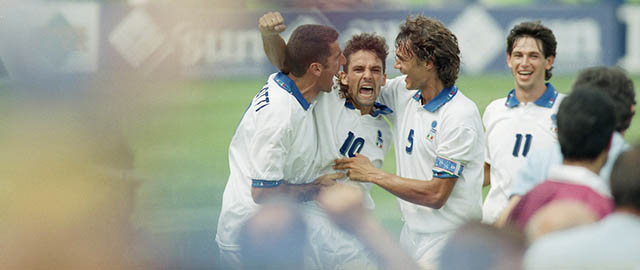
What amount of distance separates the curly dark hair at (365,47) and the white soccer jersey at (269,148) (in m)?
0.24

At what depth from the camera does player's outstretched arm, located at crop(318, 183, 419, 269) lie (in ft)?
6.22

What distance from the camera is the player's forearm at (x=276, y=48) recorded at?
10.6 feet

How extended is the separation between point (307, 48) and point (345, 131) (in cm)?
41

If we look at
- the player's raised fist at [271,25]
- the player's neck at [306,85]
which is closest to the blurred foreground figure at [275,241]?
the player's neck at [306,85]

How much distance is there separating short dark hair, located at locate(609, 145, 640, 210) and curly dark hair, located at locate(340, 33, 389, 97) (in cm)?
175

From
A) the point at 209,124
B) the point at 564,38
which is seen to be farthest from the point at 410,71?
the point at 564,38

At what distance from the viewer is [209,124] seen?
12.2 m

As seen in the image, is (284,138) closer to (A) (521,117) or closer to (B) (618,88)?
(A) (521,117)

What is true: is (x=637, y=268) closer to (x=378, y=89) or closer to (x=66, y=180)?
(x=66, y=180)

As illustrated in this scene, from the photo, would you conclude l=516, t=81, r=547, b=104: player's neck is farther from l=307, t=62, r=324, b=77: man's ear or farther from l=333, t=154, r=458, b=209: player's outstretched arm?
l=307, t=62, r=324, b=77: man's ear

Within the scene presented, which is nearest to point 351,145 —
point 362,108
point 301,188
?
point 362,108

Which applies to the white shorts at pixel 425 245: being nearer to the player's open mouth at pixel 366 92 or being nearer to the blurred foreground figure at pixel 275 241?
the player's open mouth at pixel 366 92

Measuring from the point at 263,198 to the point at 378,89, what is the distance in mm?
742

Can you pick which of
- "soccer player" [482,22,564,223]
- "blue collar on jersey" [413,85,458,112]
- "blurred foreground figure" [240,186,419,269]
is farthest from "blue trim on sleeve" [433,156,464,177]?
"blurred foreground figure" [240,186,419,269]
